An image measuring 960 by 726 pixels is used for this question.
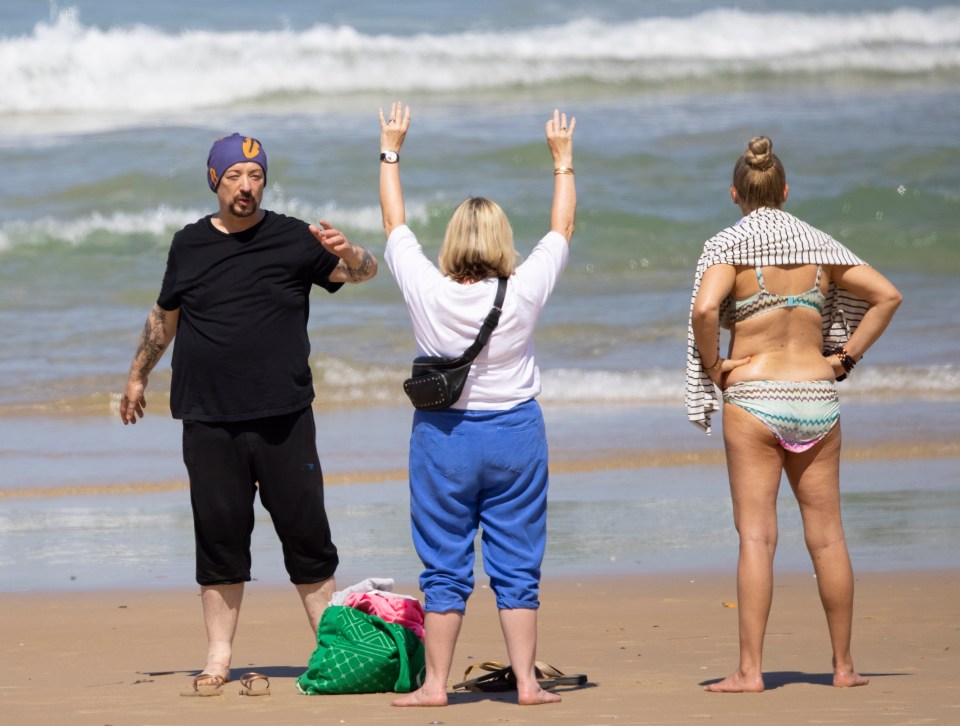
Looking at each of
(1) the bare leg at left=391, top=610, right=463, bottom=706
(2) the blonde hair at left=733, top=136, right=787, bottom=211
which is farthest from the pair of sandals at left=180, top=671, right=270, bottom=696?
(2) the blonde hair at left=733, top=136, right=787, bottom=211

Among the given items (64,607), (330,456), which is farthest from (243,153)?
(330,456)

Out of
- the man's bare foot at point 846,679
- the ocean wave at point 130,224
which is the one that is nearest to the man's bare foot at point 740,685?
the man's bare foot at point 846,679

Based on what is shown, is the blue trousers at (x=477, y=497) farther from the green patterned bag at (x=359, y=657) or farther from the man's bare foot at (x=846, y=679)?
the man's bare foot at (x=846, y=679)

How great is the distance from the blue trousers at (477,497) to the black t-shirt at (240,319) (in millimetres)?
555

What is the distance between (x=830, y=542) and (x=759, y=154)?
1.23 metres

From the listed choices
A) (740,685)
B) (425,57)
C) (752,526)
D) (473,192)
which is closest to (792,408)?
(752,526)

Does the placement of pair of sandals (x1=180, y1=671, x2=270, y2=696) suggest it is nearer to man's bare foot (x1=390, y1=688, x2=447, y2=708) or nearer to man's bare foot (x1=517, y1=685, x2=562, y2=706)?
man's bare foot (x1=390, y1=688, x2=447, y2=708)

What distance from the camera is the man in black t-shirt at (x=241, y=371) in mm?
4668

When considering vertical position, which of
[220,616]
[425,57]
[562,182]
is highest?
[425,57]

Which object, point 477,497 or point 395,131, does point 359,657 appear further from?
point 395,131

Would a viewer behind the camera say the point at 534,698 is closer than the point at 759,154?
Yes

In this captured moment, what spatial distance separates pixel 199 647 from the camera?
5.47m

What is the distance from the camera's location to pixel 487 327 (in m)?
4.32

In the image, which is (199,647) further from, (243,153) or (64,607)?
(243,153)
